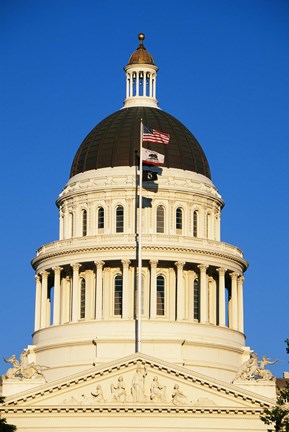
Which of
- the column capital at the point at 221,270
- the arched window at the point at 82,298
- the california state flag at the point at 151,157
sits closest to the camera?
the california state flag at the point at 151,157

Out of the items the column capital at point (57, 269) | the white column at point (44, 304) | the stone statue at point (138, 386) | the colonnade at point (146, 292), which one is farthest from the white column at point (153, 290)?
the stone statue at point (138, 386)

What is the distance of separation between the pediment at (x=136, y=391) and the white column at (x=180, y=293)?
1366 cm

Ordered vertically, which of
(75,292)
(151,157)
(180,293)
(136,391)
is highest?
(151,157)

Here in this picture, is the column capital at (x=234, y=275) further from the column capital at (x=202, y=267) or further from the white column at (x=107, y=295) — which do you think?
the white column at (x=107, y=295)

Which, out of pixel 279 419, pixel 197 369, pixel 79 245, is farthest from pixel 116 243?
pixel 279 419

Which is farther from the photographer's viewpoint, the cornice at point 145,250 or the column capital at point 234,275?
the column capital at point 234,275

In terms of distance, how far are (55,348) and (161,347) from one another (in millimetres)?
7492

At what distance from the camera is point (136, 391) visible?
10125cm

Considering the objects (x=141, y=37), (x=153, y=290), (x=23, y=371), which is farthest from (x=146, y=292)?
(x=141, y=37)

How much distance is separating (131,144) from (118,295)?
402 inches

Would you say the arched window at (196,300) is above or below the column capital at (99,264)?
below

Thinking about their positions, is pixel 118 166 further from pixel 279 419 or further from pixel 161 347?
pixel 279 419

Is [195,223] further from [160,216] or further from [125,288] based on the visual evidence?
[125,288]

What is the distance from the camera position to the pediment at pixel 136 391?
10088 cm
